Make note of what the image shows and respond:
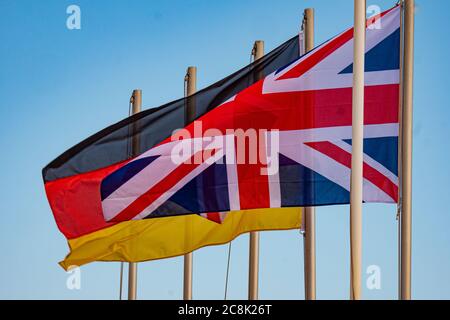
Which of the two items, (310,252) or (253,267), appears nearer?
(310,252)

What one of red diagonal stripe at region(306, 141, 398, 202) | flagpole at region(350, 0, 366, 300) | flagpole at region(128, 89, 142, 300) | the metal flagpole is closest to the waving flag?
red diagonal stripe at region(306, 141, 398, 202)

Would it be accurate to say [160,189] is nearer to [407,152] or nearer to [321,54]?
[321,54]

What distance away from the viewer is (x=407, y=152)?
50.7ft

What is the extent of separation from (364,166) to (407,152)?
0.80m

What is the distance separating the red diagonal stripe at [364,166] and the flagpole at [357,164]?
11.7ft

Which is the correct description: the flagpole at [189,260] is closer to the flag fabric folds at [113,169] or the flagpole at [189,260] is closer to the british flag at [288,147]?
the flag fabric folds at [113,169]

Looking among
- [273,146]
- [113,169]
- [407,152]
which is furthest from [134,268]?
[407,152]

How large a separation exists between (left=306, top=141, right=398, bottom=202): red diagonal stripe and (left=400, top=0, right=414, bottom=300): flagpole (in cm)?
57

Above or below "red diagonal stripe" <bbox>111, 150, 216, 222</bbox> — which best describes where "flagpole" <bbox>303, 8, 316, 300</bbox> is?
below

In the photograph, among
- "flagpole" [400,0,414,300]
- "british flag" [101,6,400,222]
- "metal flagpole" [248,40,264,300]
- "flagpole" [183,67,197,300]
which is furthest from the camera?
"flagpole" [183,67,197,300]

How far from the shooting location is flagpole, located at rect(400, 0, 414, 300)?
48.0 ft

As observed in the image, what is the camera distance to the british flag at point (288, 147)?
53.5ft

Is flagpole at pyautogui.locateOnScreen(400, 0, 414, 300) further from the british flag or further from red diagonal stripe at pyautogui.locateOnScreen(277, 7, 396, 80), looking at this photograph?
red diagonal stripe at pyautogui.locateOnScreen(277, 7, 396, 80)

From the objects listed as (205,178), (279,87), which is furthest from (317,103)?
(205,178)
